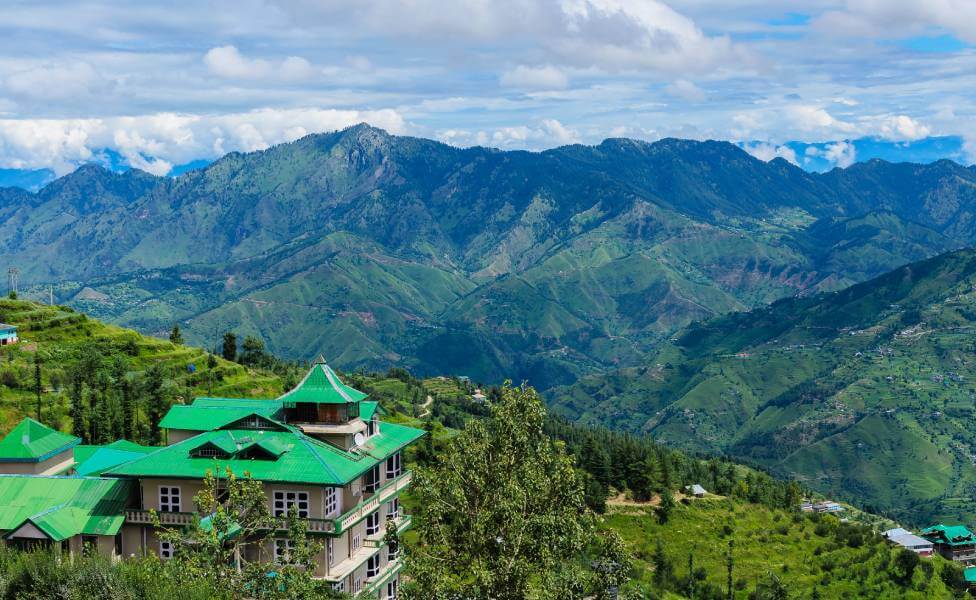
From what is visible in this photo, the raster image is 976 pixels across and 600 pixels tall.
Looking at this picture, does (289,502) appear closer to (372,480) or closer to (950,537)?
(372,480)

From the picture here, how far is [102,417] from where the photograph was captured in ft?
371

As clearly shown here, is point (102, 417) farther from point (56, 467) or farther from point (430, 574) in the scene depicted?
point (430, 574)

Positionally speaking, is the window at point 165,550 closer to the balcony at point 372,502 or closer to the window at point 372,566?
the balcony at point 372,502

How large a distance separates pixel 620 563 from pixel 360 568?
23613 millimetres

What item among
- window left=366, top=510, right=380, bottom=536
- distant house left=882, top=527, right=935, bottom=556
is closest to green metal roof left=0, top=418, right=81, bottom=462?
window left=366, top=510, right=380, bottom=536

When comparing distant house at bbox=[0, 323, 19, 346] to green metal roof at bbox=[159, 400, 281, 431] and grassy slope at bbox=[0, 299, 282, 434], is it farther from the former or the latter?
green metal roof at bbox=[159, 400, 281, 431]

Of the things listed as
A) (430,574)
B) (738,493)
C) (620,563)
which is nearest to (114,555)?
(430,574)

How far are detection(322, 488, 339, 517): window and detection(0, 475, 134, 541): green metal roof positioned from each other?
13.6 metres

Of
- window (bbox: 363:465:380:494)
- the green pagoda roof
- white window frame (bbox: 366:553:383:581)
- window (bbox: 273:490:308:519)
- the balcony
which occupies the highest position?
the green pagoda roof

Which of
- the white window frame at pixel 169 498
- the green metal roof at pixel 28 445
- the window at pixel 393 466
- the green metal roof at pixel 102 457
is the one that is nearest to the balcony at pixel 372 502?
the window at pixel 393 466

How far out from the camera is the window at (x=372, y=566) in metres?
63.9

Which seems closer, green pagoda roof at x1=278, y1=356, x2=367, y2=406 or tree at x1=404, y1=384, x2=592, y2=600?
tree at x1=404, y1=384, x2=592, y2=600

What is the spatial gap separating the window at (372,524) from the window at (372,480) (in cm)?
159

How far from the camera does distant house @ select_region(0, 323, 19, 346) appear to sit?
16475 centimetres
